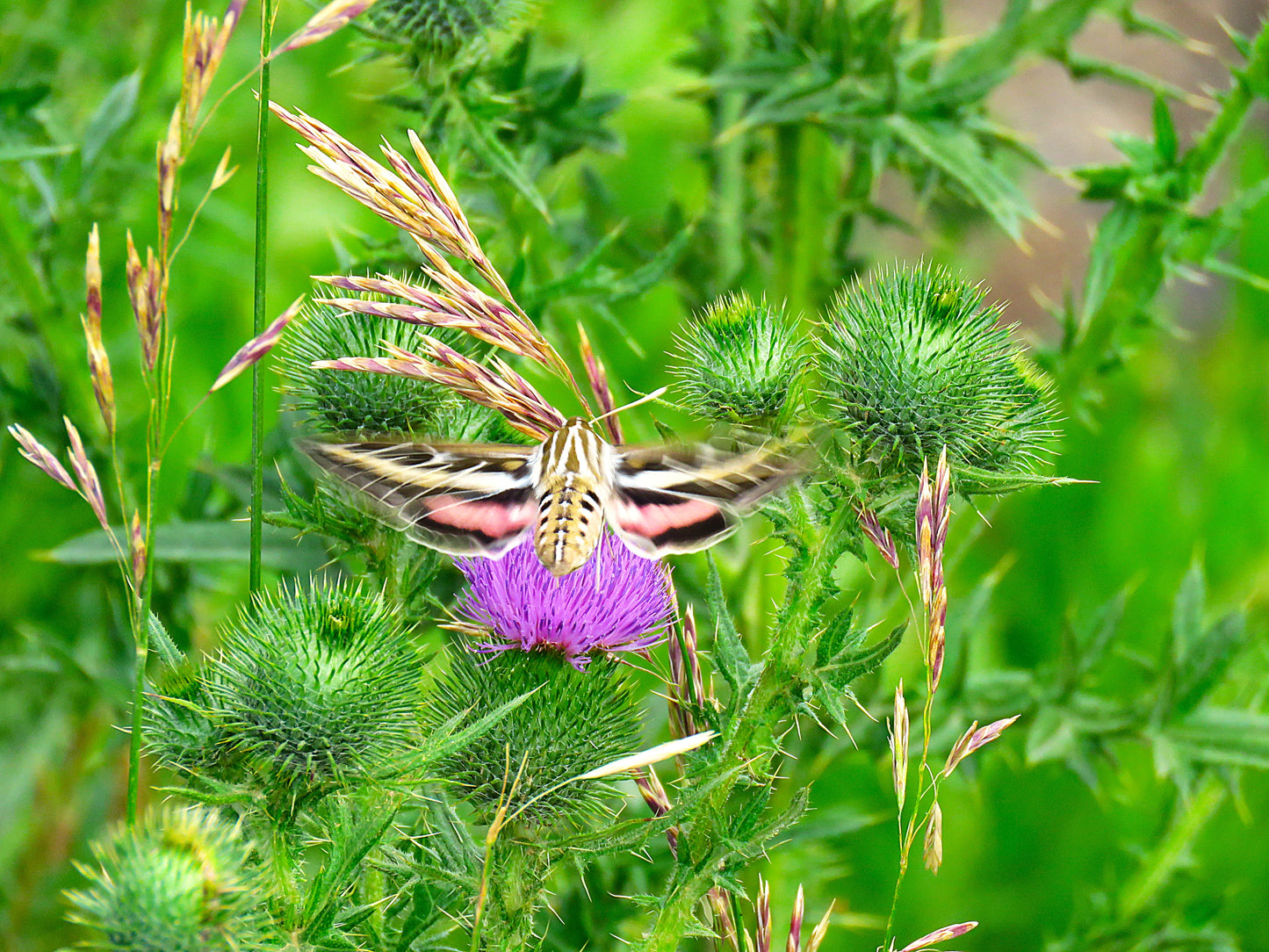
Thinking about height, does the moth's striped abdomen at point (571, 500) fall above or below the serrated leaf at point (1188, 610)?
above

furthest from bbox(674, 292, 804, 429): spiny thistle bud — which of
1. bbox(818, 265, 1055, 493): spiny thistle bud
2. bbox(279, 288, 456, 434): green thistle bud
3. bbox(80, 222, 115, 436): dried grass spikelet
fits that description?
bbox(80, 222, 115, 436): dried grass spikelet

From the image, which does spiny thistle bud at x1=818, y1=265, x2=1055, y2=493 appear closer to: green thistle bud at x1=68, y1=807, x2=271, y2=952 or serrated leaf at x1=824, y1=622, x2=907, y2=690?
serrated leaf at x1=824, y1=622, x2=907, y2=690

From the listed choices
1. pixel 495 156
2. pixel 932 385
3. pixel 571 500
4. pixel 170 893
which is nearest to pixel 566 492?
pixel 571 500

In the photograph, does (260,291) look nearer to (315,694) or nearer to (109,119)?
(315,694)

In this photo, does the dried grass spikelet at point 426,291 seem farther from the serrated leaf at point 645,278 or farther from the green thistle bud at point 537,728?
the serrated leaf at point 645,278

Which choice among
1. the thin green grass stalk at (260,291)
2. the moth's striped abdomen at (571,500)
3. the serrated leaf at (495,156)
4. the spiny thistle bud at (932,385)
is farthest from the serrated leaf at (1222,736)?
the thin green grass stalk at (260,291)

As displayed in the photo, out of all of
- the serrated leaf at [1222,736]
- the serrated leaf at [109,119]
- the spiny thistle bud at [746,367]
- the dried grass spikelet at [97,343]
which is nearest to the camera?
the dried grass spikelet at [97,343]
